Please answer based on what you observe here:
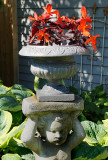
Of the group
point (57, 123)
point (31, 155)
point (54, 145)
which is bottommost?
point (31, 155)

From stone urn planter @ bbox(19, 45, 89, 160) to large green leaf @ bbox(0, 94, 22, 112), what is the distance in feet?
3.17

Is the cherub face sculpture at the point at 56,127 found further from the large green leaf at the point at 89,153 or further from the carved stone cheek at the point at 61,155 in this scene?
the large green leaf at the point at 89,153

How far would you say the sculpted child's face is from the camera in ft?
6.13

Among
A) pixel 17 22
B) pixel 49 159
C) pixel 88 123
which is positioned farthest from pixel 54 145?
pixel 17 22

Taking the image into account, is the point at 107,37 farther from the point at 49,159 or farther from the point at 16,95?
the point at 49,159

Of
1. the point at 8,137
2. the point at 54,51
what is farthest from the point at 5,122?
the point at 54,51

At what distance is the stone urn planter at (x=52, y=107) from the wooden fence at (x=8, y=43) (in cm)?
305

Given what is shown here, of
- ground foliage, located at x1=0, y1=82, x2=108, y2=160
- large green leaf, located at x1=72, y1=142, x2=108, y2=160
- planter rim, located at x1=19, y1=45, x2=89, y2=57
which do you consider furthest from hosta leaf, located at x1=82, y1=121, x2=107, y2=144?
planter rim, located at x1=19, y1=45, x2=89, y2=57

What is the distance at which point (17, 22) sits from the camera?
4836mm

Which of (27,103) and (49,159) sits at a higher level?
(27,103)

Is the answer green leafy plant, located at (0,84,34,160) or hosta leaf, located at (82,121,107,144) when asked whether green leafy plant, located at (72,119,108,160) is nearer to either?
hosta leaf, located at (82,121,107,144)

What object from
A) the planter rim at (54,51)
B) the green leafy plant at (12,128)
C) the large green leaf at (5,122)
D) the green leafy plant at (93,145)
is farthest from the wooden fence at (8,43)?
→ the planter rim at (54,51)

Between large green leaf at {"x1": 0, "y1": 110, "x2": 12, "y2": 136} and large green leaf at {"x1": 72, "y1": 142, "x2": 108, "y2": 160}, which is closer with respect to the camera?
large green leaf at {"x1": 72, "y1": 142, "x2": 108, "y2": 160}

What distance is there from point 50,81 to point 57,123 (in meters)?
0.37
